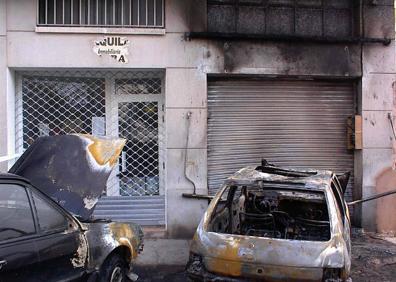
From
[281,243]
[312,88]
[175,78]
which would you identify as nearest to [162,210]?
[175,78]

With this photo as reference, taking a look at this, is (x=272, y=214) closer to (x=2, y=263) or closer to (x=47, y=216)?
(x=47, y=216)

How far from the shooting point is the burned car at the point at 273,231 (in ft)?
16.3

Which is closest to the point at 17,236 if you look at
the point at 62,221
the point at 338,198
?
the point at 62,221

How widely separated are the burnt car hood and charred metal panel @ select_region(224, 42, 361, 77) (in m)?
4.27

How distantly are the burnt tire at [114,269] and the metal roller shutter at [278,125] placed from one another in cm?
401

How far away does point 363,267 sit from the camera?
299 inches

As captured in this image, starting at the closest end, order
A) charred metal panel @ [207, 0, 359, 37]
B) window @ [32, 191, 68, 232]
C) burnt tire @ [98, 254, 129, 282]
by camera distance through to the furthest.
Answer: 1. window @ [32, 191, 68, 232]
2. burnt tire @ [98, 254, 129, 282]
3. charred metal panel @ [207, 0, 359, 37]

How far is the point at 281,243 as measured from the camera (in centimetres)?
509

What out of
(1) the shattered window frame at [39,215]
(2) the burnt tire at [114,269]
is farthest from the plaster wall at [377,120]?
(1) the shattered window frame at [39,215]

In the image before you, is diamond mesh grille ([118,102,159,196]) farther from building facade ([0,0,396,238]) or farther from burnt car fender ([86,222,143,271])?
burnt car fender ([86,222,143,271])

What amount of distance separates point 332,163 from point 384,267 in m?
2.80

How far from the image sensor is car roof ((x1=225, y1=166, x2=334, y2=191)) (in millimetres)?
5430

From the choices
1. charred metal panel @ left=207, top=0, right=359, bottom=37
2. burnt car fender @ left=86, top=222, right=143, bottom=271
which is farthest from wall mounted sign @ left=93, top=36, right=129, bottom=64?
burnt car fender @ left=86, top=222, right=143, bottom=271

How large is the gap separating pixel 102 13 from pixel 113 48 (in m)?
0.72
